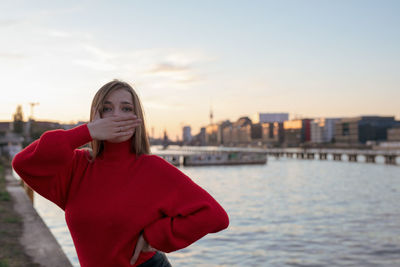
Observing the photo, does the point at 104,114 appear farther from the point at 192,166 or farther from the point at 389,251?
the point at 192,166

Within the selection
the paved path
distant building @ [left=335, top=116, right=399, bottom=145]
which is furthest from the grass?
distant building @ [left=335, top=116, right=399, bottom=145]

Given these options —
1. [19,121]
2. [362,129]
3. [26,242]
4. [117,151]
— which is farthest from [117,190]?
[362,129]

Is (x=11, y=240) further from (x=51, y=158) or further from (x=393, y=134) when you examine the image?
(x=393, y=134)

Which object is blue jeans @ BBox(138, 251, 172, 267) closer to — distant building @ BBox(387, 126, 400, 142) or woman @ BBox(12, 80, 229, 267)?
woman @ BBox(12, 80, 229, 267)

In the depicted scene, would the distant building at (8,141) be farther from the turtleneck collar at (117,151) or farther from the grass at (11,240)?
the turtleneck collar at (117,151)

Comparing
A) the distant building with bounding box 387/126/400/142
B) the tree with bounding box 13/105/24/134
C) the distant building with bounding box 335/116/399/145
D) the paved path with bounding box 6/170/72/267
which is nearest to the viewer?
the paved path with bounding box 6/170/72/267

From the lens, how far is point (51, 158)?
2.16m

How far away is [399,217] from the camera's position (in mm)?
24328

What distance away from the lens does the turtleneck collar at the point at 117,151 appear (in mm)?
2348

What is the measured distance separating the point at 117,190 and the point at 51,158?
1.24 ft

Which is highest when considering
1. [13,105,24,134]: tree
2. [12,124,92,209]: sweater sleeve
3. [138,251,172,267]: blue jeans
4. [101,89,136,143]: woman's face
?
[13,105,24,134]: tree

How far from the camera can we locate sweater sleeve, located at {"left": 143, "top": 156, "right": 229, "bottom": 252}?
87.0 inches

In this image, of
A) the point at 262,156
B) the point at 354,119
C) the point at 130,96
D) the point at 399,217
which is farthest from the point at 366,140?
the point at 130,96

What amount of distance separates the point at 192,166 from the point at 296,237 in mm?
56561
